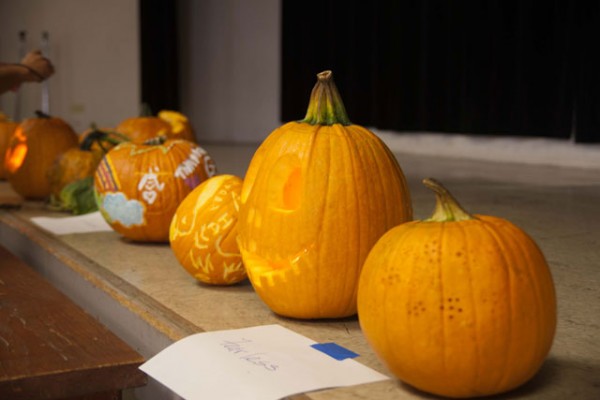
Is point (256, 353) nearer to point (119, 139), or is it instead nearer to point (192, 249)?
point (192, 249)

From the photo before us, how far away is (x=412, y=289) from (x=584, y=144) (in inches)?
169

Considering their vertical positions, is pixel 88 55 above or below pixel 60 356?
above

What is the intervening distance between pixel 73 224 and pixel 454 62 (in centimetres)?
396

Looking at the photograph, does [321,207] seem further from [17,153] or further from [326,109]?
[17,153]

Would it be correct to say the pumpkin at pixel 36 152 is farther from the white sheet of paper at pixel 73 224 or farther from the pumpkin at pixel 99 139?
the white sheet of paper at pixel 73 224

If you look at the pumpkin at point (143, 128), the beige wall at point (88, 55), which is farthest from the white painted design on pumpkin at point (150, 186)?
the beige wall at point (88, 55)

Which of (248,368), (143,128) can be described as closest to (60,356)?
(248,368)

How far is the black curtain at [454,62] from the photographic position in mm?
4672

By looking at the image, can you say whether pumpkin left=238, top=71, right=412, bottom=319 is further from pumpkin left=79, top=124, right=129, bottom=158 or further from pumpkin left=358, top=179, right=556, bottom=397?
pumpkin left=79, top=124, right=129, bottom=158

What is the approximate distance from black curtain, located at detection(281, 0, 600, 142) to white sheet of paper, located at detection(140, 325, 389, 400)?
4.01 m

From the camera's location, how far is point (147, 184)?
1.56 m

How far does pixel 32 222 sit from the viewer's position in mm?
1923

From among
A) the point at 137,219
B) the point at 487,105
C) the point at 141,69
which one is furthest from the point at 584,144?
the point at 141,69

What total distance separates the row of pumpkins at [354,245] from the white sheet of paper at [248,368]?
69 millimetres
